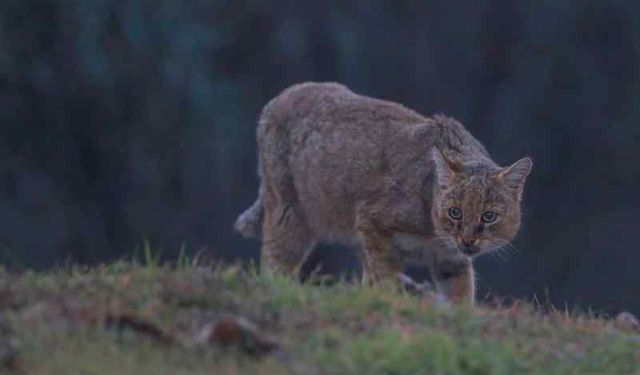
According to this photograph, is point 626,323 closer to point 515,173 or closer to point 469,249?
point 469,249

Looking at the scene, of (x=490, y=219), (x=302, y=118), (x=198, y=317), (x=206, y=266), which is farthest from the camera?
(x=302, y=118)

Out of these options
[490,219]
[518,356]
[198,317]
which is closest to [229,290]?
[198,317]

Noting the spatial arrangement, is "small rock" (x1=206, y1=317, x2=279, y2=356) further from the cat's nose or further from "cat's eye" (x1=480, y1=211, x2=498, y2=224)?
"cat's eye" (x1=480, y1=211, x2=498, y2=224)

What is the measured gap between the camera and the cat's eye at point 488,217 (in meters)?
13.4

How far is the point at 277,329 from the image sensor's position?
32.6 feet

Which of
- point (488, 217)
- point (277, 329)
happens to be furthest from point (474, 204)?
point (277, 329)

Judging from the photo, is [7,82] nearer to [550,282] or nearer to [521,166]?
[550,282]

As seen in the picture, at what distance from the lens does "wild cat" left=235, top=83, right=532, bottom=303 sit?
13391mm

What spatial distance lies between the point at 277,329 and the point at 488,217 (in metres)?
3.70

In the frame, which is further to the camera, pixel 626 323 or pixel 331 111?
pixel 331 111

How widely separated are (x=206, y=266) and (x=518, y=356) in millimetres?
2139

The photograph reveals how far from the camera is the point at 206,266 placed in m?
11.4

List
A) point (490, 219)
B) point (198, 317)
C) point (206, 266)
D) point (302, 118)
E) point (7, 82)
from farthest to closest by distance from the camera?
point (7, 82) < point (302, 118) < point (490, 219) < point (206, 266) < point (198, 317)

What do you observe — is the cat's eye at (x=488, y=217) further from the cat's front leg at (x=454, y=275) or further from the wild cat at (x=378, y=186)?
the cat's front leg at (x=454, y=275)
